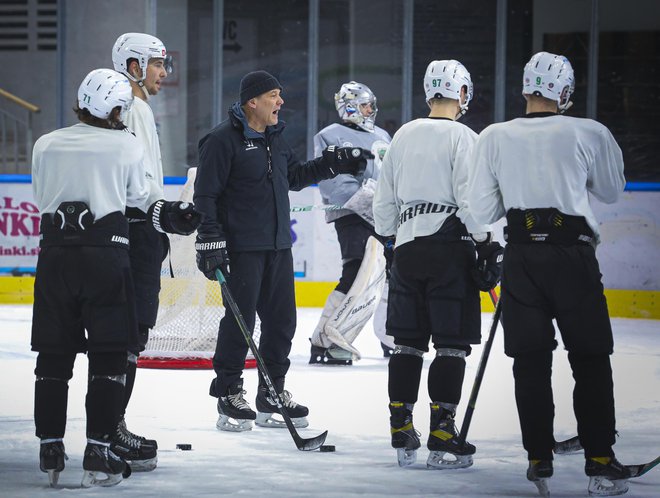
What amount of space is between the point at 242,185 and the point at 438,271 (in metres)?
1.01

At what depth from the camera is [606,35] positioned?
36.9 ft

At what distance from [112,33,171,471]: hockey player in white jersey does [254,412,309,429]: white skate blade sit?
2.82 ft

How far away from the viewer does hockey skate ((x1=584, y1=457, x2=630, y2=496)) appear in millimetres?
4137

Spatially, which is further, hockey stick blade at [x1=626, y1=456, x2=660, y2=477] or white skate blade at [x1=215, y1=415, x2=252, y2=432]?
white skate blade at [x1=215, y1=415, x2=252, y2=432]

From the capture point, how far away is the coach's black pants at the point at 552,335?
4.16 m

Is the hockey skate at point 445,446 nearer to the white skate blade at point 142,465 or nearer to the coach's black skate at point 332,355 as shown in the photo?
the white skate blade at point 142,465

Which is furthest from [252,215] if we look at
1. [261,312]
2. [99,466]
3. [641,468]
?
[641,468]

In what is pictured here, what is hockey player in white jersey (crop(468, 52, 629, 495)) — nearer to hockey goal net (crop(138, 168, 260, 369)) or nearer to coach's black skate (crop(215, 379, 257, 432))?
coach's black skate (crop(215, 379, 257, 432))

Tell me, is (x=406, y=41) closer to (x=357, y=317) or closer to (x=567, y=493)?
(x=357, y=317)

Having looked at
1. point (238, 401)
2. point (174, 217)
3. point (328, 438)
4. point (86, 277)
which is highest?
point (174, 217)

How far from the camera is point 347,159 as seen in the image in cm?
533

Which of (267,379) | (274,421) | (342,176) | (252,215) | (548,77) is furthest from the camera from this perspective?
(342,176)

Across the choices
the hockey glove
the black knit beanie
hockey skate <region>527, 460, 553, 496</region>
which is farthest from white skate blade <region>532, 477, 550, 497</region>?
the black knit beanie

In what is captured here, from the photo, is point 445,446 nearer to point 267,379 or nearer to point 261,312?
point 267,379
